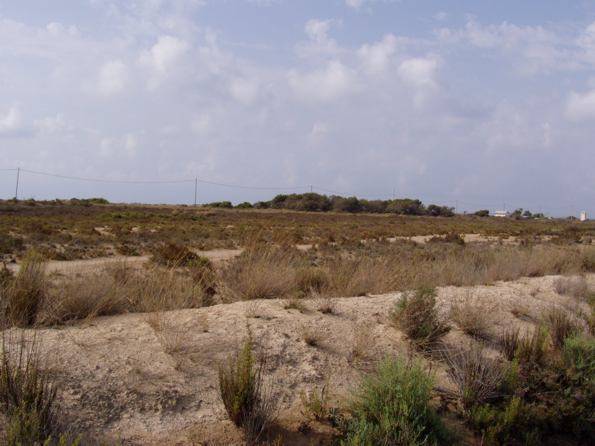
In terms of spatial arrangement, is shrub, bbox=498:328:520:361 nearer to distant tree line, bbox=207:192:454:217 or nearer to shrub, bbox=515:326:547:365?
shrub, bbox=515:326:547:365

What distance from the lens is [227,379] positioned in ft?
15.6

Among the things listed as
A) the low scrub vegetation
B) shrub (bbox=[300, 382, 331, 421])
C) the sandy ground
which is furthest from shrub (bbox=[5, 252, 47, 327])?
shrub (bbox=[300, 382, 331, 421])

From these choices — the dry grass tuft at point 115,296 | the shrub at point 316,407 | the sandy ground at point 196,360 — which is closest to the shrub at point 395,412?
the shrub at point 316,407

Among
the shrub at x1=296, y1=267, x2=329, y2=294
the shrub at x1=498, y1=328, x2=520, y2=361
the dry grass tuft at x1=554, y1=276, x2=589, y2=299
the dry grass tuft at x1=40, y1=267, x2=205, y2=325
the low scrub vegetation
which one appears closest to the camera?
the low scrub vegetation

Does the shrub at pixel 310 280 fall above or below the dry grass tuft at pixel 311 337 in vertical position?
above

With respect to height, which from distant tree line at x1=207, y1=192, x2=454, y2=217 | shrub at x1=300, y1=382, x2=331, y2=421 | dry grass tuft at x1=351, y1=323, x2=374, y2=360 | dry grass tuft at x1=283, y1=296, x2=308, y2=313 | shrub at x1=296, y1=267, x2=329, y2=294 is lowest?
shrub at x1=300, y1=382, x2=331, y2=421

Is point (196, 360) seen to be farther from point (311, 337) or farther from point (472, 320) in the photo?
point (472, 320)

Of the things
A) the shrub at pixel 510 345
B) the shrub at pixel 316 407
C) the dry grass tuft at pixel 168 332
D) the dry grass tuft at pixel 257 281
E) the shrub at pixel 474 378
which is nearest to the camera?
the shrub at pixel 316 407

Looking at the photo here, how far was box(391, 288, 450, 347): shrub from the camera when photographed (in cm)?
721

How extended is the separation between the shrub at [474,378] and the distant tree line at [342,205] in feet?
272

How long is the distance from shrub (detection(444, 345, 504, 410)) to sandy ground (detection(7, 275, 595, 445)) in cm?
31

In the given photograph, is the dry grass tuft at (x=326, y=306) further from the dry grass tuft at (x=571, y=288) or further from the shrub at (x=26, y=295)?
the dry grass tuft at (x=571, y=288)

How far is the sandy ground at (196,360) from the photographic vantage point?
4.62 m

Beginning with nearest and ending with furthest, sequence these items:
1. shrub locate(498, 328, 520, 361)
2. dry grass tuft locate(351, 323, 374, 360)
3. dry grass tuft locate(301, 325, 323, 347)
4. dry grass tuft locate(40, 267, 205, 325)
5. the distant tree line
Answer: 1. dry grass tuft locate(351, 323, 374, 360)
2. dry grass tuft locate(301, 325, 323, 347)
3. dry grass tuft locate(40, 267, 205, 325)
4. shrub locate(498, 328, 520, 361)
5. the distant tree line
